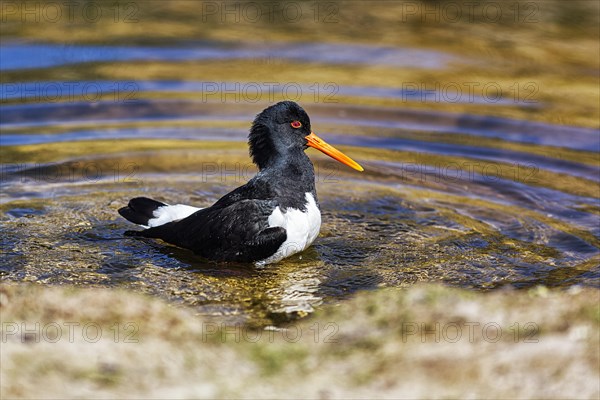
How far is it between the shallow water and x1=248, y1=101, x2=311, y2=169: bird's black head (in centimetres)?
84

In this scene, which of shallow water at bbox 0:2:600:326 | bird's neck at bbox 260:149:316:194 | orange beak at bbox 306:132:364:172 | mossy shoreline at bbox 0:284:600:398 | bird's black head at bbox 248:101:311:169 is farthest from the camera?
orange beak at bbox 306:132:364:172

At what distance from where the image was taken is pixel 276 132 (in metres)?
7.53

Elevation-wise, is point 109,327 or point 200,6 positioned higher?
point 200,6

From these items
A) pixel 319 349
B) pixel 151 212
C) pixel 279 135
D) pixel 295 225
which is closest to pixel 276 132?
pixel 279 135

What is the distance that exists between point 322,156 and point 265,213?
9.83ft

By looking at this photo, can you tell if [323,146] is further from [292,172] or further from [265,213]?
[265,213]

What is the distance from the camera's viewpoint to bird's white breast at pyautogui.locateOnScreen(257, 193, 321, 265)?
716cm

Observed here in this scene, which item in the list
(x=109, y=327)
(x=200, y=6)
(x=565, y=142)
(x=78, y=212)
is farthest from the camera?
(x=200, y=6)

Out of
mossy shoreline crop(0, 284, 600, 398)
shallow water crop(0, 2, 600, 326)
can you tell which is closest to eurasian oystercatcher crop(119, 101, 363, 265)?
shallow water crop(0, 2, 600, 326)

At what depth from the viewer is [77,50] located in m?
12.3

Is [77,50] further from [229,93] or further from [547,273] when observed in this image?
[547,273]

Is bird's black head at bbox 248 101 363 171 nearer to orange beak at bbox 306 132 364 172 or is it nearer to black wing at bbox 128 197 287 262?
orange beak at bbox 306 132 364 172

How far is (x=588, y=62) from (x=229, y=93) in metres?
4.63

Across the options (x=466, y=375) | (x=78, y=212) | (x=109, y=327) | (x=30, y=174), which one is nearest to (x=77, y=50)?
(x=30, y=174)
